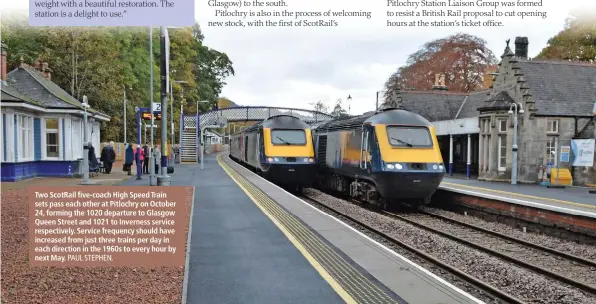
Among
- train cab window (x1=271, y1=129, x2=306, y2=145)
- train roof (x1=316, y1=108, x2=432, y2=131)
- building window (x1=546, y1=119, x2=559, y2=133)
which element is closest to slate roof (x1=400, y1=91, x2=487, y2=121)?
building window (x1=546, y1=119, x2=559, y2=133)

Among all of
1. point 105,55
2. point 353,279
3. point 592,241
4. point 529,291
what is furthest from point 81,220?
point 105,55

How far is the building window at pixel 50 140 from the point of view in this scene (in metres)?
23.5

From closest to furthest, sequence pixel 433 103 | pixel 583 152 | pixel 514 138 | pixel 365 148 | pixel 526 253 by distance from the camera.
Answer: pixel 526 253 → pixel 365 148 → pixel 583 152 → pixel 514 138 → pixel 433 103

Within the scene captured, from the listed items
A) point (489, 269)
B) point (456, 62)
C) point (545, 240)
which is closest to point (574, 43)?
point (456, 62)

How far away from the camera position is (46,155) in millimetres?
23250

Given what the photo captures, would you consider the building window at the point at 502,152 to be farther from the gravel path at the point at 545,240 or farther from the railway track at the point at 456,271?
the railway track at the point at 456,271

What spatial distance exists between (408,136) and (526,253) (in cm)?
541

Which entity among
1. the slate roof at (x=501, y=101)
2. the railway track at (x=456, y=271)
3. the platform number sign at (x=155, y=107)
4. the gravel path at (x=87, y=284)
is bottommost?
the railway track at (x=456, y=271)

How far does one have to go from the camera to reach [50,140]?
77.9ft

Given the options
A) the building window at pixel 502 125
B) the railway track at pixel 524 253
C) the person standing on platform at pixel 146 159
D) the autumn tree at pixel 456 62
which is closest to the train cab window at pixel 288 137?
the railway track at pixel 524 253

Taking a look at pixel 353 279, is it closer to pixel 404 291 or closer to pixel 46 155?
pixel 404 291

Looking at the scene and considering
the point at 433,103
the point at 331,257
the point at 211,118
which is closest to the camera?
the point at 331,257

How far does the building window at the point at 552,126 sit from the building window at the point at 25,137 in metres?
25.5

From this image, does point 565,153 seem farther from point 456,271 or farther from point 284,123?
point 456,271
